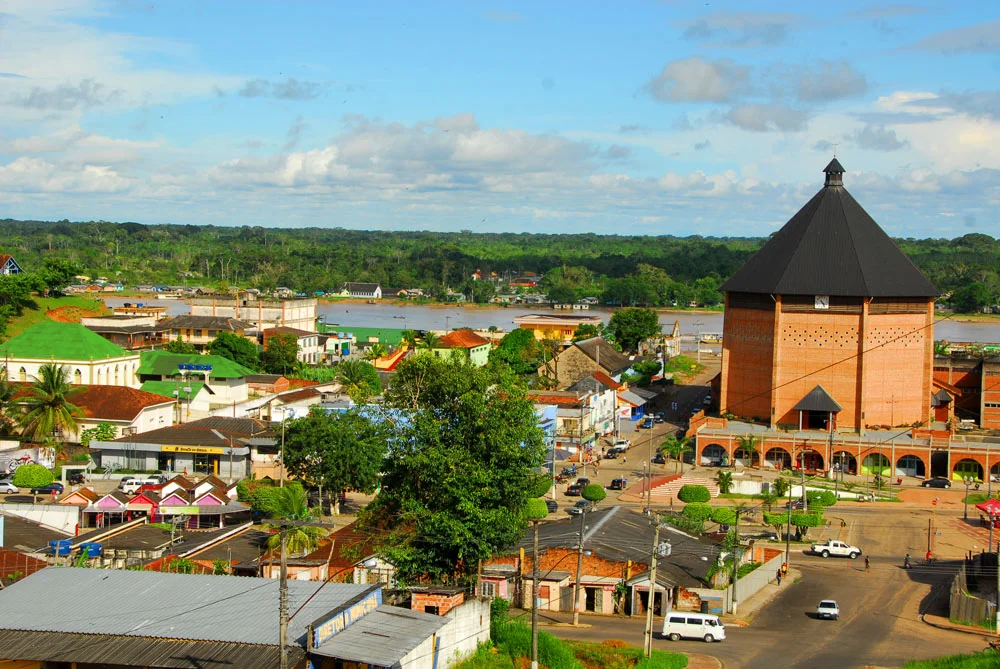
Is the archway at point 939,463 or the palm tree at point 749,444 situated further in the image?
the palm tree at point 749,444

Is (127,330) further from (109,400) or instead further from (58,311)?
(109,400)

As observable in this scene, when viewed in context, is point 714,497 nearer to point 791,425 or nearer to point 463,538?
point 791,425

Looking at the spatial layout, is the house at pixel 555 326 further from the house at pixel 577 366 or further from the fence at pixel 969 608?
the fence at pixel 969 608

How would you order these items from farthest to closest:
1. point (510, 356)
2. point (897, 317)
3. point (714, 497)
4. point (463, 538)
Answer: point (510, 356) → point (897, 317) → point (714, 497) → point (463, 538)

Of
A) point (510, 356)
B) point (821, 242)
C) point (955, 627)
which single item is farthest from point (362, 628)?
point (510, 356)

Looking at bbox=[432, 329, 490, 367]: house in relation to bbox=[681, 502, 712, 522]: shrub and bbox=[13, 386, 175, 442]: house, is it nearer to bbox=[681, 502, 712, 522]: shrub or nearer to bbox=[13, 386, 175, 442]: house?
bbox=[13, 386, 175, 442]: house

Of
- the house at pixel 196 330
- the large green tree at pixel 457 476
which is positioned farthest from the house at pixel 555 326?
the large green tree at pixel 457 476
